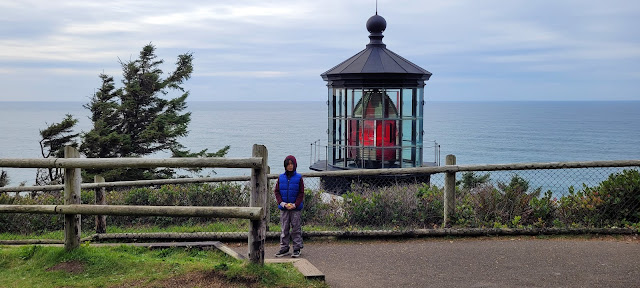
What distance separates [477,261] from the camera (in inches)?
305

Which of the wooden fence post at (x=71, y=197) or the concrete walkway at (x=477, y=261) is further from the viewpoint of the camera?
the concrete walkway at (x=477, y=261)

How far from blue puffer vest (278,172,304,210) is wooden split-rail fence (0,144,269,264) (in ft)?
4.21

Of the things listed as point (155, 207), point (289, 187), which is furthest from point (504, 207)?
point (155, 207)

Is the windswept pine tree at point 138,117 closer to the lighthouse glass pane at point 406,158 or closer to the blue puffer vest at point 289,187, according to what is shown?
the lighthouse glass pane at point 406,158

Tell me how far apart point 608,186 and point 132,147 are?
20575mm

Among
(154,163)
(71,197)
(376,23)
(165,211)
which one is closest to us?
(165,211)

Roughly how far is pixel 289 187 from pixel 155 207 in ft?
6.30

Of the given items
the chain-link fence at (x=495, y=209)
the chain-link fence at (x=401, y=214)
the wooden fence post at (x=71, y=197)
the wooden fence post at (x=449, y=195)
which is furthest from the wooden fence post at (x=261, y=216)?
the wooden fence post at (x=449, y=195)

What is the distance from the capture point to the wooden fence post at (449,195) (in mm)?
9234

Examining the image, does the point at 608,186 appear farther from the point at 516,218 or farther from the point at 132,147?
the point at 132,147

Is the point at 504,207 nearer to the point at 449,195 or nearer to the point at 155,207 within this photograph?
the point at 449,195

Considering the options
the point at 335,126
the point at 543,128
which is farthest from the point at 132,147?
the point at 543,128

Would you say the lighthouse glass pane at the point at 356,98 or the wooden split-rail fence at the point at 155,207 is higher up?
the lighthouse glass pane at the point at 356,98

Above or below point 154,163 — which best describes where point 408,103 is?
above
